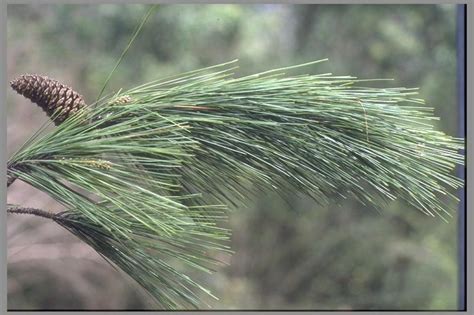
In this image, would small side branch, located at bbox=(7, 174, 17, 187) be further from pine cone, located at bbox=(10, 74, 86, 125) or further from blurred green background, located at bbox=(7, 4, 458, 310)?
blurred green background, located at bbox=(7, 4, 458, 310)

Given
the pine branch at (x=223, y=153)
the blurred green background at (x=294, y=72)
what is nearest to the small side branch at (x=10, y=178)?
the pine branch at (x=223, y=153)

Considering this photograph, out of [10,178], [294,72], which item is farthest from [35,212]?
[294,72]

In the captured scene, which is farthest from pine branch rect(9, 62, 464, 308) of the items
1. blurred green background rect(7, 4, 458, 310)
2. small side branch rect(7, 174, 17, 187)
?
blurred green background rect(7, 4, 458, 310)

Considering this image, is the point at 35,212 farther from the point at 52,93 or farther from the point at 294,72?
the point at 294,72

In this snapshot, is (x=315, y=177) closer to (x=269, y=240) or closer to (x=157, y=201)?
(x=157, y=201)

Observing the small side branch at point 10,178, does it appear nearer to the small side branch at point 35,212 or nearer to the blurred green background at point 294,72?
the small side branch at point 35,212

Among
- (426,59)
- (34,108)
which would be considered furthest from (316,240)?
(34,108)
